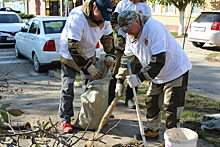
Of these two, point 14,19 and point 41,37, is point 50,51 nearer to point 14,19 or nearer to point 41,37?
point 41,37

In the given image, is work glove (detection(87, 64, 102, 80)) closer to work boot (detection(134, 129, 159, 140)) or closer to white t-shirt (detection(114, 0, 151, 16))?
work boot (detection(134, 129, 159, 140))

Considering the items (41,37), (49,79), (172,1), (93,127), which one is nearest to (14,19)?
(41,37)

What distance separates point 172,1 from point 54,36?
31.2 feet

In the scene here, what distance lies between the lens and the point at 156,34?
318 centimetres

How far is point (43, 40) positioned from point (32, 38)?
96 cm

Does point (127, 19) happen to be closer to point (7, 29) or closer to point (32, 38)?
point (32, 38)

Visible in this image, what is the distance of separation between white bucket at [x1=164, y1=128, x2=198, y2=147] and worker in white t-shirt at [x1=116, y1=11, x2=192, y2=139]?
478 millimetres

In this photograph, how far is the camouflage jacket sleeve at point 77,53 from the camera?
378cm

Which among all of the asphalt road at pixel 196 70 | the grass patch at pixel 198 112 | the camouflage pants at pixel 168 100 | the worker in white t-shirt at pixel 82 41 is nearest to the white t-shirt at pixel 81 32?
the worker in white t-shirt at pixel 82 41

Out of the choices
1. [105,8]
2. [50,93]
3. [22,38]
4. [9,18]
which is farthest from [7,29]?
[105,8]

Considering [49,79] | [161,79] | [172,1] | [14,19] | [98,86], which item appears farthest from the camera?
[172,1]

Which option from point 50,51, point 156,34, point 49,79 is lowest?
point 49,79

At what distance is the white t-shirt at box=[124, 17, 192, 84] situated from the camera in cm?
318

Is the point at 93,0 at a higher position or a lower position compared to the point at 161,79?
higher
